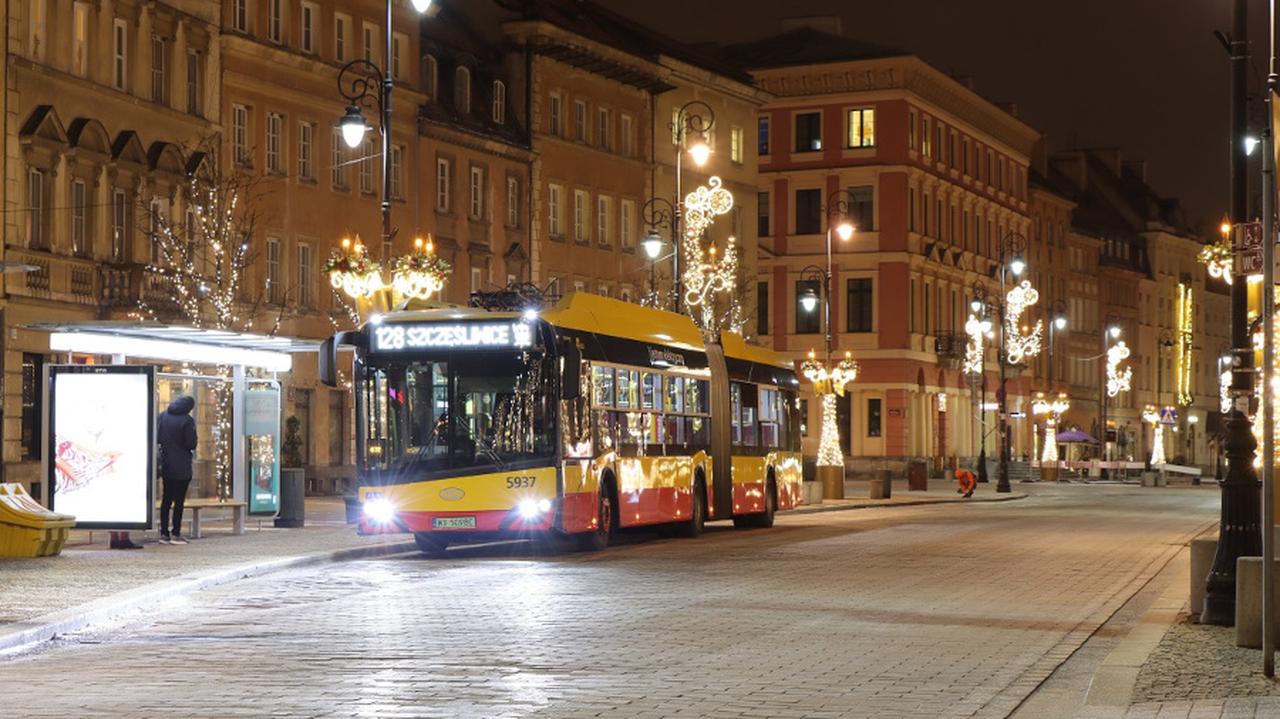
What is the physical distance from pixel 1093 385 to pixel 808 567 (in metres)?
114

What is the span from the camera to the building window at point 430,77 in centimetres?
6631

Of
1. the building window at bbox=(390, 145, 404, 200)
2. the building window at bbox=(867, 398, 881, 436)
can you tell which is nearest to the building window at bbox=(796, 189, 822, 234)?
the building window at bbox=(867, 398, 881, 436)

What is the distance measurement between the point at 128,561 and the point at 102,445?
2.43 metres

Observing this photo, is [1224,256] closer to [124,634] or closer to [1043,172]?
[124,634]

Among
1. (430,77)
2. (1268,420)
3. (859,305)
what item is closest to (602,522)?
(1268,420)

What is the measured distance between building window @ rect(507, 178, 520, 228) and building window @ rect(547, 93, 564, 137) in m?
2.62

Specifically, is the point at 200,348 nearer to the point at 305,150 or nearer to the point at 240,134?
the point at 240,134

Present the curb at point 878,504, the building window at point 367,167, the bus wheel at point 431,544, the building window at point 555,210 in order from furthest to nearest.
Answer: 1. the building window at point 555,210
2. the building window at point 367,167
3. the curb at point 878,504
4. the bus wheel at point 431,544

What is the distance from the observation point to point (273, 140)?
191 ft

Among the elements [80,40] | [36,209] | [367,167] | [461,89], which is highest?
[461,89]

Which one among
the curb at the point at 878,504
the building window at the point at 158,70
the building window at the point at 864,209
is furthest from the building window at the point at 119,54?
the building window at the point at 864,209

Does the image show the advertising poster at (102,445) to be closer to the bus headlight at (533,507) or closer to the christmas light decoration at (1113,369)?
the bus headlight at (533,507)

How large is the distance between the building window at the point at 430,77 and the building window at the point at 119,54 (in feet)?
51.0

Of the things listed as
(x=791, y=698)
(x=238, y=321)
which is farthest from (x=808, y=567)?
(x=238, y=321)
